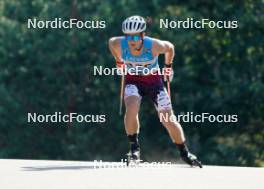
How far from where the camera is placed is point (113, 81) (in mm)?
32656

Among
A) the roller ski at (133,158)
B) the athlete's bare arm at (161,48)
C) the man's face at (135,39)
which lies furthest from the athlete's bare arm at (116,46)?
the roller ski at (133,158)
